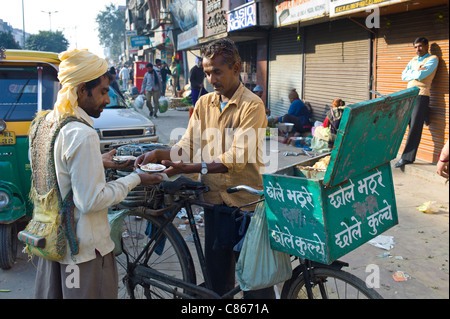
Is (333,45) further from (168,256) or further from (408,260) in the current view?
(168,256)

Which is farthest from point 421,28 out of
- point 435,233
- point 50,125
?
point 50,125

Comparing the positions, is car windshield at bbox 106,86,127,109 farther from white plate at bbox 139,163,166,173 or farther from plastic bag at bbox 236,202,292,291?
plastic bag at bbox 236,202,292,291

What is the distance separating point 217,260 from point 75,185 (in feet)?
3.92

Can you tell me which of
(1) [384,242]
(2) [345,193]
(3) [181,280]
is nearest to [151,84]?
(1) [384,242]

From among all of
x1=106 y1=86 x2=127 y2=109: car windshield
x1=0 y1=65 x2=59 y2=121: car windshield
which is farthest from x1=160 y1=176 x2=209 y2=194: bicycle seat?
x1=106 y1=86 x2=127 y2=109: car windshield

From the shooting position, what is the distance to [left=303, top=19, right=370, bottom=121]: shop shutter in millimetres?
9352

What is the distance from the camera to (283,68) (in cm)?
1338

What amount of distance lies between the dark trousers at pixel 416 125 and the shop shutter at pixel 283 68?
5.45m

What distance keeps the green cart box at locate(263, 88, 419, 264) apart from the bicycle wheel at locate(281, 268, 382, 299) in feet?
0.73

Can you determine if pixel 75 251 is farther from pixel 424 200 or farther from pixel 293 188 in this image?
pixel 424 200

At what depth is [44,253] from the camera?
220cm

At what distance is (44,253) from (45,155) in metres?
0.51

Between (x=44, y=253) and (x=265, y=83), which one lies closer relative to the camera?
(x=44, y=253)

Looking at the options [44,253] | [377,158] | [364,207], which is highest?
[377,158]
